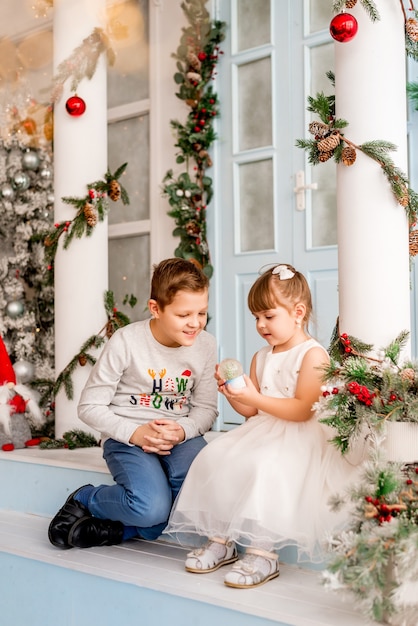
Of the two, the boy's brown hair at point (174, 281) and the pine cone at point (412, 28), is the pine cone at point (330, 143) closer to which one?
the pine cone at point (412, 28)

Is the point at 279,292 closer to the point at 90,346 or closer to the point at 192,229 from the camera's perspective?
the point at 90,346

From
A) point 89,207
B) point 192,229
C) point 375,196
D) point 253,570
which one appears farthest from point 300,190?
point 253,570

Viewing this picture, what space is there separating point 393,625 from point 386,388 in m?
0.57

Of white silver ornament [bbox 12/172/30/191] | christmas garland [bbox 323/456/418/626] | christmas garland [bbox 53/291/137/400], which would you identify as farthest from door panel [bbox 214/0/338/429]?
christmas garland [bbox 323/456/418/626]

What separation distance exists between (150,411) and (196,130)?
208 cm

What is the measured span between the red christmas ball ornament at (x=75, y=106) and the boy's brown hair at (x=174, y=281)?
1.45 meters

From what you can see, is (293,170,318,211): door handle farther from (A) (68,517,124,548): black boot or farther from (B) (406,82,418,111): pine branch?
(A) (68,517,124,548): black boot

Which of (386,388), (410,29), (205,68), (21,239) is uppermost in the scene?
(205,68)

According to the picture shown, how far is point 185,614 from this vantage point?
1826 millimetres

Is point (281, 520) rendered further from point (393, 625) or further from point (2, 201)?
point (2, 201)

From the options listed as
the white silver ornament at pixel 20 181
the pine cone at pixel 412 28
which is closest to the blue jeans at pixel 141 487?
the pine cone at pixel 412 28

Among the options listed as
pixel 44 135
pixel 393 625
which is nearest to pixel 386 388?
pixel 393 625

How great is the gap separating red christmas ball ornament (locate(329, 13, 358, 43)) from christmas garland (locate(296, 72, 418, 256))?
0.17 meters

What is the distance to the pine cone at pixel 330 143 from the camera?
2.10 m
